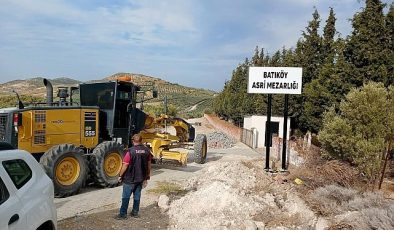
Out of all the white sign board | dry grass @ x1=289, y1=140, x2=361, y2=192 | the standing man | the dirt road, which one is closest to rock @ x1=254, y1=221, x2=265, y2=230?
the dirt road

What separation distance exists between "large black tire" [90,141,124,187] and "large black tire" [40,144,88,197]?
56 cm

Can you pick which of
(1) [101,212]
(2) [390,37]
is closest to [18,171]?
(1) [101,212]

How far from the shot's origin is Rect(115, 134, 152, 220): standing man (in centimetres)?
873

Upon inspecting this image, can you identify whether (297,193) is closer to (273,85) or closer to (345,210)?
(345,210)

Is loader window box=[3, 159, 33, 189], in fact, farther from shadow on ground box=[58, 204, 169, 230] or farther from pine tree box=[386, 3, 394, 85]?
pine tree box=[386, 3, 394, 85]

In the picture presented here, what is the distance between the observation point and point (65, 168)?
36.5 ft

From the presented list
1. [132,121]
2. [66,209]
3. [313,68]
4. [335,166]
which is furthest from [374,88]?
[313,68]

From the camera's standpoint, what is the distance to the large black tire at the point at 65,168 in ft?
35.1

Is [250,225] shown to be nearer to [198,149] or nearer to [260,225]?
[260,225]

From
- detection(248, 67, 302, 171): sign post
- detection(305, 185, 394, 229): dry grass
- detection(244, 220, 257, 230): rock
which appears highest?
detection(248, 67, 302, 171): sign post

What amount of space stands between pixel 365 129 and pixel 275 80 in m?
3.12

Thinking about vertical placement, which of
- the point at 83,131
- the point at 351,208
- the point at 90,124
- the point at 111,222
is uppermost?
the point at 90,124

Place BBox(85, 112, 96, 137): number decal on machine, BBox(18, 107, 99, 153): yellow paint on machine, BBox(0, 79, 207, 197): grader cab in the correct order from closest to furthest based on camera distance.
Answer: BBox(0, 79, 207, 197): grader cab → BBox(18, 107, 99, 153): yellow paint on machine → BBox(85, 112, 96, 137): number decal on machine

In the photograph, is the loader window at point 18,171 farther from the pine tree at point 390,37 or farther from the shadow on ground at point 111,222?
the pine tree at point 390,37
